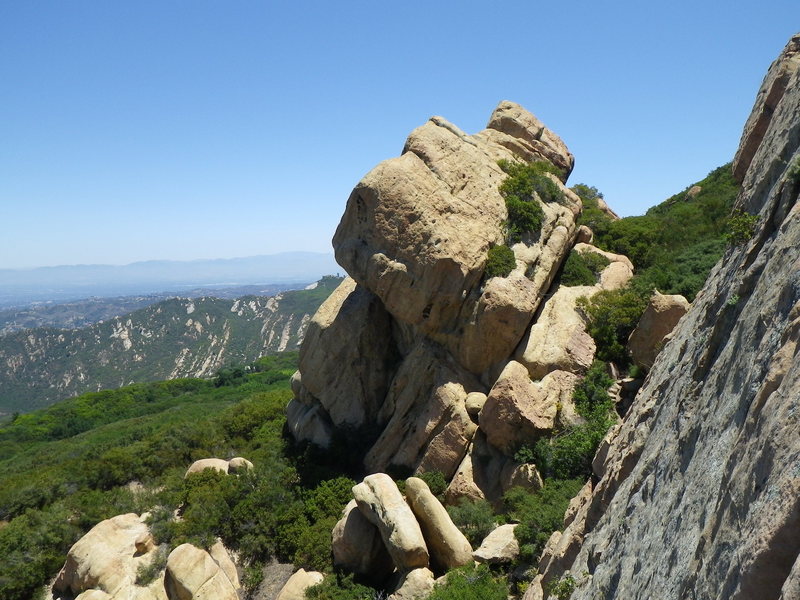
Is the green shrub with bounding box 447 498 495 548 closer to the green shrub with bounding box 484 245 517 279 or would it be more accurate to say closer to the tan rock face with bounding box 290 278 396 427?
the tan rock face with bounding box 290 278 396 427

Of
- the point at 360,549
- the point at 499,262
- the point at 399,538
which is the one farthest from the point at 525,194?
the point at 360,549

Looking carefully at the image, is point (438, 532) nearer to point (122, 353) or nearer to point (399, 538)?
point (399, 538)

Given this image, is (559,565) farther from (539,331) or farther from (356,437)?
(356,437)

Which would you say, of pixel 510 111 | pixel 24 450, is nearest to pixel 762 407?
pixel 510 111

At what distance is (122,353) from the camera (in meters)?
177

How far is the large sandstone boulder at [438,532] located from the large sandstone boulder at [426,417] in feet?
9.38

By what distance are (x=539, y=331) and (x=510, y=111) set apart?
56.7ft

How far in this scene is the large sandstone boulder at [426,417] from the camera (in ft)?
75.7

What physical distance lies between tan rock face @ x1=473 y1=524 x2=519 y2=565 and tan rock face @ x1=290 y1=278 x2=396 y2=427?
1191cm

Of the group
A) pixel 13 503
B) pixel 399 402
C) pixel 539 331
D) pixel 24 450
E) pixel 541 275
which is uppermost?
pixel 541 275

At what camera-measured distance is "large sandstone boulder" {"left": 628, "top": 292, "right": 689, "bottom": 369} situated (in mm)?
20203

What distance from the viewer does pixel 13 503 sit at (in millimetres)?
29141

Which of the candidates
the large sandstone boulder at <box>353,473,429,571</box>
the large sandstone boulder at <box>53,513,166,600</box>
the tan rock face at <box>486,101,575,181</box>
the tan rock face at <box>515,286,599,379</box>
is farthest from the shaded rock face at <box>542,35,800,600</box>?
the tan rock face at <box>486,101,575,181</box>

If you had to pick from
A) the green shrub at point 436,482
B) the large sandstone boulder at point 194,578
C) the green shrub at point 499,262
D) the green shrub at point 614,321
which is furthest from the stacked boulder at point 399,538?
the green shrub at point 614,321
